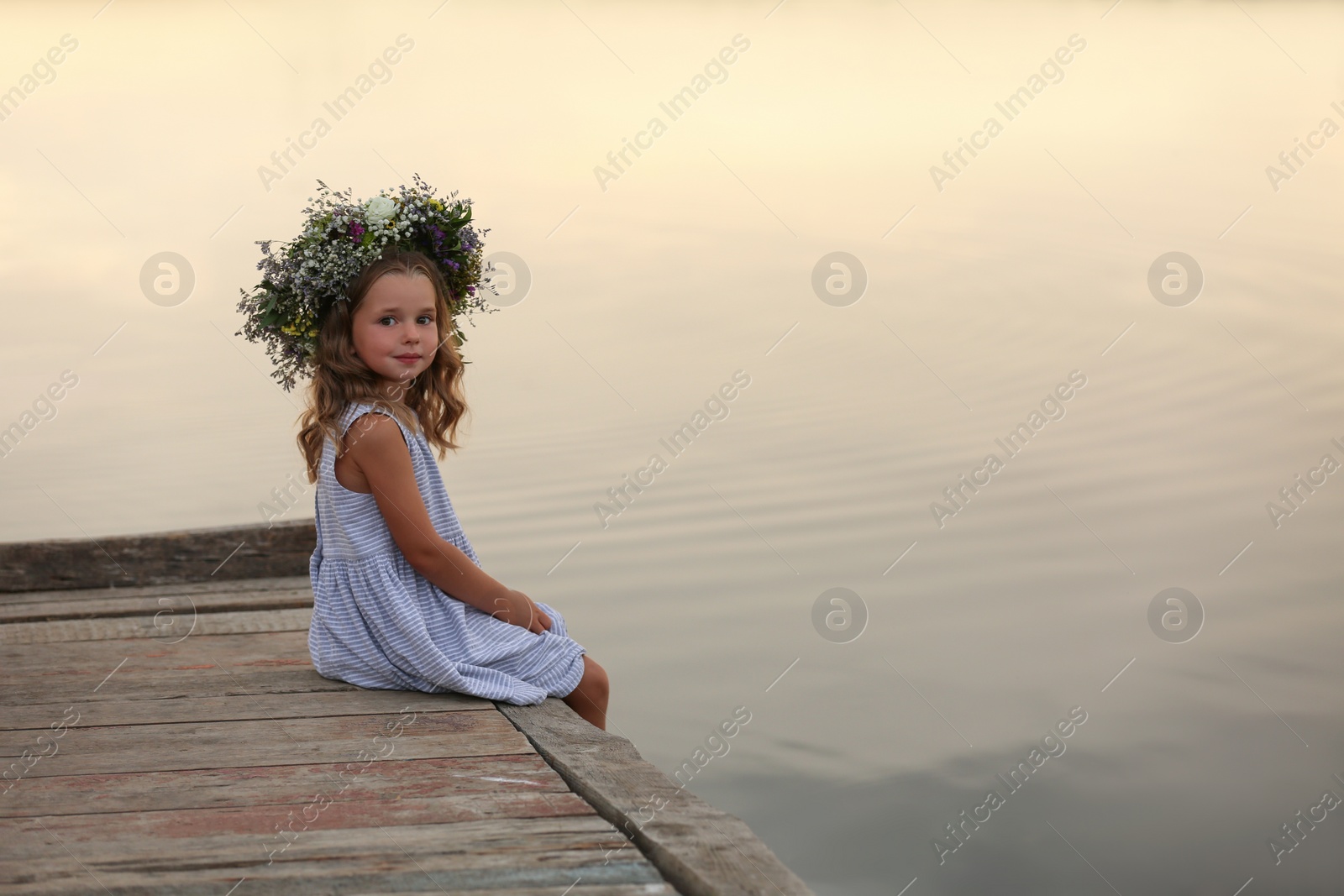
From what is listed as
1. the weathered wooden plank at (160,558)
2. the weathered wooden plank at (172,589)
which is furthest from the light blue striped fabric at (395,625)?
the weathered wooden plank at (160,558)

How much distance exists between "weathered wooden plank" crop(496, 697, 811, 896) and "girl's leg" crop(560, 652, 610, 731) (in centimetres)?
42

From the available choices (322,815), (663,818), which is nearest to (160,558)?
(322,815)

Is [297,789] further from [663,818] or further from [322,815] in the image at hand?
[663,818]

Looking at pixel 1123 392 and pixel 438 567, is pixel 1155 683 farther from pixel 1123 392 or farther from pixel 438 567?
pixel 1123 392

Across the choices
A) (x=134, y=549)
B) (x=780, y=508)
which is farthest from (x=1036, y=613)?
(x=134, y=549)

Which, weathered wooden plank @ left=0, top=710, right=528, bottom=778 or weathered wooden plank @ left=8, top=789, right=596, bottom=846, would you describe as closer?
weathered wooden plank @ left=8, top=789, right=596, bottom=846

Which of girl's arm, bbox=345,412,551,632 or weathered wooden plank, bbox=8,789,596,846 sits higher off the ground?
girl's arm, bbox=345,412,551,632

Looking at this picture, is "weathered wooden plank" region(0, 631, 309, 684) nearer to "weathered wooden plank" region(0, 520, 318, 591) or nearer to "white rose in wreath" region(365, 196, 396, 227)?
"weathered wooden plank" region(0, 520, 318, 591)

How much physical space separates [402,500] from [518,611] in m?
0.44

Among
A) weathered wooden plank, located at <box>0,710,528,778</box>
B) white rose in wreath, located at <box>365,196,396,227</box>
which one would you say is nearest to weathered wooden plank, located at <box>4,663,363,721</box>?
weathered wooden plank, located at <box>0,710,528,778</box>

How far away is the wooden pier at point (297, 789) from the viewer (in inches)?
72.2

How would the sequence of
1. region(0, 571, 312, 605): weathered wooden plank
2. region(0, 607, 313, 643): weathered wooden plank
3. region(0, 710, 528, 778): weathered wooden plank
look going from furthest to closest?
region(0, 571, 312, 605): weathered wooden plank < region(0, 607, 313, 643): weathered wooden plank < region(0, 710, 528, 778): weathered wooden plank

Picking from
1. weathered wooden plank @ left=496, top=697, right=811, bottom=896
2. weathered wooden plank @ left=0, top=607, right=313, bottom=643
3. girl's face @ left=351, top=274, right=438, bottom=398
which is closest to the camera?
weathered wooden plank @ left=496, top=697, right=811, bottom=896

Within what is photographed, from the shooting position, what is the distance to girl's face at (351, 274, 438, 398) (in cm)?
307
